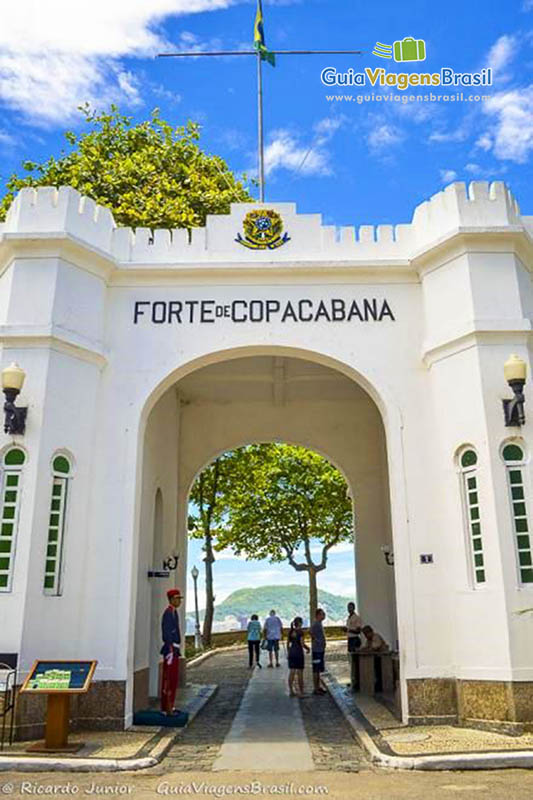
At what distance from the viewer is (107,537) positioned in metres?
8.34

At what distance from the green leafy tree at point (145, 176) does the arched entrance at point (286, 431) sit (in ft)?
17.2

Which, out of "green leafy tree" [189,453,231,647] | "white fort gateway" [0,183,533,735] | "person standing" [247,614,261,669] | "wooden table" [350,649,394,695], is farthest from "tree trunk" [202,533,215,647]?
"white fort gateway" [0,183,533,735]

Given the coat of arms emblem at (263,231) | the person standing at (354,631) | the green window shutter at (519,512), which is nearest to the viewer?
the green window shutter at (519,512)

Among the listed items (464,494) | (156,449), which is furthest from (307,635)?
(464,494)

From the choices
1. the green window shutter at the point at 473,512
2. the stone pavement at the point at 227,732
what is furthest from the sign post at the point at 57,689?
the green window shutter at the point at 473,512

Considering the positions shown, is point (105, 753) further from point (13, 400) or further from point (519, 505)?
point (519, 505)

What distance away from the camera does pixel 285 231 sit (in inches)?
374

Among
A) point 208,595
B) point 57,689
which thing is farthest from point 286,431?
point 208,595

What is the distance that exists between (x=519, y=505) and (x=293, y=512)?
54.4ft

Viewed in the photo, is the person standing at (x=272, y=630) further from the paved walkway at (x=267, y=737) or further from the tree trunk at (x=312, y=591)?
the tree trunk at (x=312, y=591)

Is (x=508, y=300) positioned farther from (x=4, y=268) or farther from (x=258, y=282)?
(x=4, y=268)

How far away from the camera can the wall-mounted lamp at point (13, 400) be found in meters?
7.75

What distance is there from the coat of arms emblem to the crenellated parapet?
65 millimetres

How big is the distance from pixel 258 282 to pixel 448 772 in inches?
243
